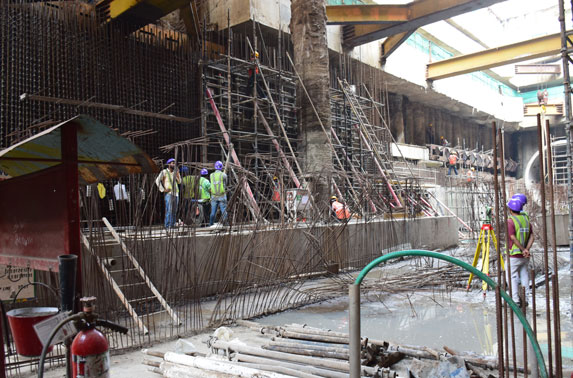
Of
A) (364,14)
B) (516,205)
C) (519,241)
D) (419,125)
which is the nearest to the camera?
(519,241)

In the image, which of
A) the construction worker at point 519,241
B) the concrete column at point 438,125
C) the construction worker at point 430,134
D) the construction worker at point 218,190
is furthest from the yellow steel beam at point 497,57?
the construction worker at point 218,190

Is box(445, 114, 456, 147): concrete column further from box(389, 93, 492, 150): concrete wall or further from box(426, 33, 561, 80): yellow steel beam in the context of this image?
box(426, 33, 561, 80): yellow steel beam

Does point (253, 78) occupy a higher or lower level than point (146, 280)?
higher

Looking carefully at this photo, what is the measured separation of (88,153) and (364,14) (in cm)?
1551

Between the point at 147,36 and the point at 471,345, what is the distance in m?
12.7

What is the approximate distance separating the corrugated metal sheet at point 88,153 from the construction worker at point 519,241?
516 cm

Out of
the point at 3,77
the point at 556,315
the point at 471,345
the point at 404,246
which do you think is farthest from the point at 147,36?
the point at 556,315

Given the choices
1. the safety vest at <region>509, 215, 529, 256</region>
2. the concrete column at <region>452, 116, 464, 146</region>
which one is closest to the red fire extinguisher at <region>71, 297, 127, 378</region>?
the safety vest at <region>509, 215, 529, 256</region>

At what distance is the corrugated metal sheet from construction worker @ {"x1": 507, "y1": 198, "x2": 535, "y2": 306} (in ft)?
16.9

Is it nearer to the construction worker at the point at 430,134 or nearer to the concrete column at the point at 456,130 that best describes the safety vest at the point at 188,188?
the construction worker at the point at 430,134

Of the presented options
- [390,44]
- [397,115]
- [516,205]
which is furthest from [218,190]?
[397,115]

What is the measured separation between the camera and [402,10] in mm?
17562

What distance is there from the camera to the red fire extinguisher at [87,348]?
8.49ft

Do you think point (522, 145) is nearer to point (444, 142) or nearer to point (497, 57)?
point (444, 142)
